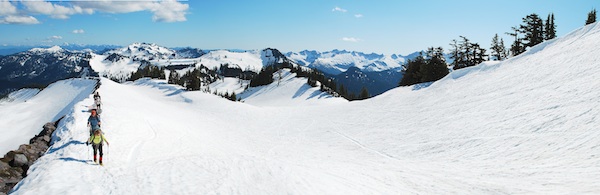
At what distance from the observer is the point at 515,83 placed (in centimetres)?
3081

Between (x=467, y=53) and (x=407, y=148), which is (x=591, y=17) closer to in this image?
(x=467, y=53)

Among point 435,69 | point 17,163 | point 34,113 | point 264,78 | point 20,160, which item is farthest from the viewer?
point 264,78

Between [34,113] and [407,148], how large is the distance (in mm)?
85161

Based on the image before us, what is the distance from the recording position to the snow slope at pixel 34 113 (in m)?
47.4

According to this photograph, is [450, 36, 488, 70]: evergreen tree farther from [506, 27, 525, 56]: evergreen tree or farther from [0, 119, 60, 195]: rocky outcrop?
[0, 119, 60, 195]: rocky outcrop

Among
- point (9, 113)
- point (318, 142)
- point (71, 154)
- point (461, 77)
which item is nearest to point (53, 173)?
point (71, 154)

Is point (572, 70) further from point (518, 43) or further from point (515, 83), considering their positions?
point (518, 43)

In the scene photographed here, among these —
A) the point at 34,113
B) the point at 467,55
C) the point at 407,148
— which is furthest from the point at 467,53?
the point at 34,113

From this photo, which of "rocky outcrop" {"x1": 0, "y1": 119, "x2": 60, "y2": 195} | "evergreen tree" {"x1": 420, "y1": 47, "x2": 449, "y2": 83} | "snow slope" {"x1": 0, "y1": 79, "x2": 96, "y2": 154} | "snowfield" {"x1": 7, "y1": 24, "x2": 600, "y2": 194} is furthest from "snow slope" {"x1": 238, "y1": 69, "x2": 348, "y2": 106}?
"rocky outcrop" {"x1": 0, "y1": 119, "x2": 60, "y2": 195}

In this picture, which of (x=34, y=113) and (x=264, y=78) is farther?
(x=264, y=78)

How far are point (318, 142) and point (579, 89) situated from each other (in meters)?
21.8

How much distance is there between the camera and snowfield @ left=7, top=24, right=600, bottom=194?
13.9 m

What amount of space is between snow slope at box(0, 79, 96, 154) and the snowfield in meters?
27.0

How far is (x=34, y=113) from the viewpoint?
235ft
